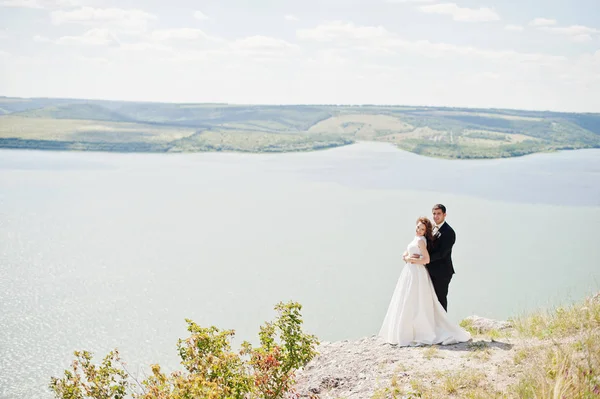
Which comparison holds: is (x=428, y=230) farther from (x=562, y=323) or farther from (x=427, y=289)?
(x=562, y=323)

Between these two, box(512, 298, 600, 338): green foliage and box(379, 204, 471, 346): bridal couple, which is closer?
box(512, 298, 600, 338): green foliage

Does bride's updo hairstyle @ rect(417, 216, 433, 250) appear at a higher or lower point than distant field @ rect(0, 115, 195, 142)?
lower

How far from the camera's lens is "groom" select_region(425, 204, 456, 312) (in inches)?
234

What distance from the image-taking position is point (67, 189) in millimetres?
41312

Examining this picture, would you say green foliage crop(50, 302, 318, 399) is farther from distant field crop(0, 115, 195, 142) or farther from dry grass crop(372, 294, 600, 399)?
distant field crop(0, 115, 195, 142)

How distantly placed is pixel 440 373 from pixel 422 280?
118cm

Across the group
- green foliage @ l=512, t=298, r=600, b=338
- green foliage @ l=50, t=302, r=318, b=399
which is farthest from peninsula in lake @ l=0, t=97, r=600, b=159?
green foliage @ l=50, t=302, r=318, b=399

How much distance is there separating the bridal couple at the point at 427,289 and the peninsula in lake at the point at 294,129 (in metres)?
73.3

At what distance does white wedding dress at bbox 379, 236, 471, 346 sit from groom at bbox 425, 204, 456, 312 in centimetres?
9

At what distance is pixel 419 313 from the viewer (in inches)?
242

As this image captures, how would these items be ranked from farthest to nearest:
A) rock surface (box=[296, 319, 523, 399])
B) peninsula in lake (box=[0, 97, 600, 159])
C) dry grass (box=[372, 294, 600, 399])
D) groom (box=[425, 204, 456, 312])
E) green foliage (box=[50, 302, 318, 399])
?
peninsula in lake (box=[0, 97, 600, 159]) → groom (box=[425, 204, 456, 312]) → rock surface (box=[296, 319, 523, 399]) → green foliage (box=[50, 302, 318, 399]) → dry grass (box=[372, 294, 600, 399])

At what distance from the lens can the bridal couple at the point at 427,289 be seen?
5980mm

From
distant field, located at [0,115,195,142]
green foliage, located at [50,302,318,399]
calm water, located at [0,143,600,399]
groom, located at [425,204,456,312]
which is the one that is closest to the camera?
green foliage, located at [50,302,318,399]

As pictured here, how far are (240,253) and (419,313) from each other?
61.2 feet
